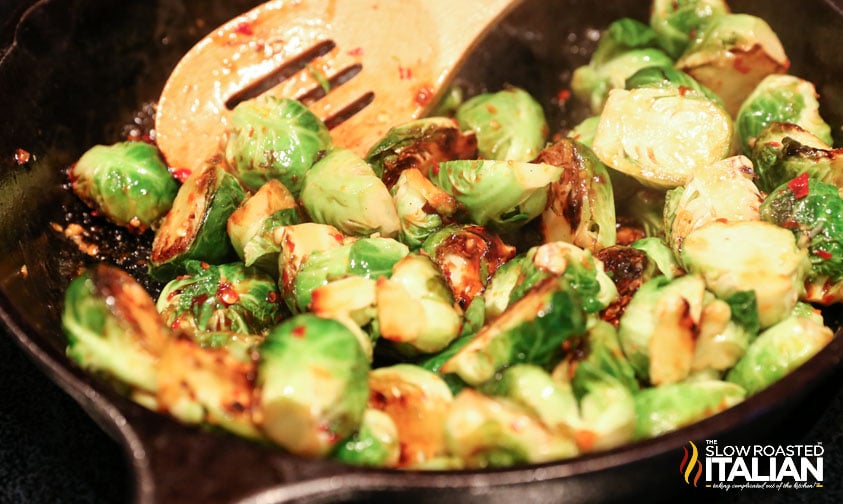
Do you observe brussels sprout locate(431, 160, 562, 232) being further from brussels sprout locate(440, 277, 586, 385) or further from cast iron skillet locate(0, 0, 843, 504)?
cast iron skillet locate(0, 0, 843, 504)

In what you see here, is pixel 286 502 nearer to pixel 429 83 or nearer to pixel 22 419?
pixel 22 419

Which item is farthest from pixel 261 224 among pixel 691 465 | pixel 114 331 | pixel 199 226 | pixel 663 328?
pixel 691 465

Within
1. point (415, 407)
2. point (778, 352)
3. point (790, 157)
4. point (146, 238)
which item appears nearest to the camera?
point (415, 407)

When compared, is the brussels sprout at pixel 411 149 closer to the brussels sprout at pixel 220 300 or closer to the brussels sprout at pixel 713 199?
the brussels sprout at pixel 220 300

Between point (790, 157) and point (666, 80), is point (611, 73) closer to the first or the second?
point (666, 80)

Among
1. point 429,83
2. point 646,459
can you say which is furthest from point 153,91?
point 646,459

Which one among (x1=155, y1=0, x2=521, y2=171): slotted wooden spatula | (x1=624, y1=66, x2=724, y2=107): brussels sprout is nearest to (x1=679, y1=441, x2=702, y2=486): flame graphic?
(x1=624, y1=66, x2=724, y2=107): brussels sprout

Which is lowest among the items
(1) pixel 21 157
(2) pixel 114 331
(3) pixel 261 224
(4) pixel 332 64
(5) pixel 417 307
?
(5) pixel 417 307
